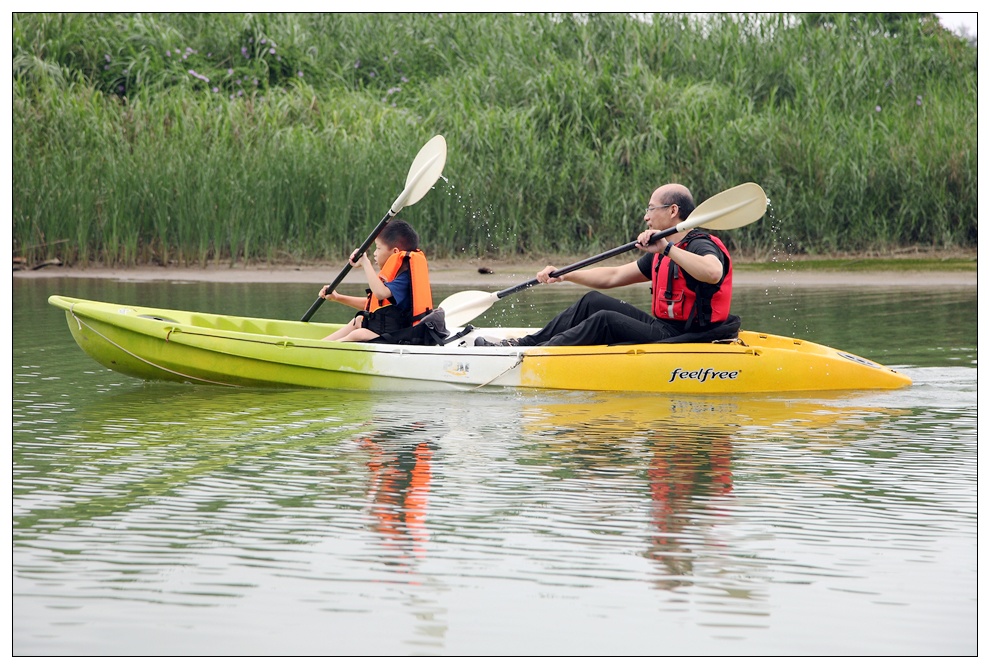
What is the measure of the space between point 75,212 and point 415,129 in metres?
3.65

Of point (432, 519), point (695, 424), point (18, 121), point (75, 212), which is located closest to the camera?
point (432, 519)

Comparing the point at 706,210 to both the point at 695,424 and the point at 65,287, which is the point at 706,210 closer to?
the point at 695,424

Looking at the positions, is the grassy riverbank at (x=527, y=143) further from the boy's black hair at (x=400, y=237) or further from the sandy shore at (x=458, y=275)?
the boy's black hair at (x=400, y=237)

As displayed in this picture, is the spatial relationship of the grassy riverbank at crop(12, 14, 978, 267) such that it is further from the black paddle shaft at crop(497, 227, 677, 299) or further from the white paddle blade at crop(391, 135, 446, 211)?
the black paddle shaft at crop(497, 227, 677, 299)

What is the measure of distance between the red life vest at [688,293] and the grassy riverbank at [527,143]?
655 centimetres

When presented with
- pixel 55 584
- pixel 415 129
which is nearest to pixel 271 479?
pixel 55 584

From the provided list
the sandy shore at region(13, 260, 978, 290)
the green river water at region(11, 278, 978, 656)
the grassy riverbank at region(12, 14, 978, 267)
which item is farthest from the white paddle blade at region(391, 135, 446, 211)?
the grassy riverbank at region(12, 14, 978, 267)

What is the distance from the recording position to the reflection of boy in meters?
6.85

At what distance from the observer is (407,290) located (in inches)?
272

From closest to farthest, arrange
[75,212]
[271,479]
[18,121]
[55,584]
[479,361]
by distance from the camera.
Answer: [55,584]
[271,479]
[479,361]
[75,212]
[18,121]

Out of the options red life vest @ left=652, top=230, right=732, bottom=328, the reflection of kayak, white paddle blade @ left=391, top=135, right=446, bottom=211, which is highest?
white paddle blade @ left=391, top=135, right=446, bottom=211

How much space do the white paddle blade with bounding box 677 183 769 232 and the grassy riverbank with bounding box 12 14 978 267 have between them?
6.25 metres

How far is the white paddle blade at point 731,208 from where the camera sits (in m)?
6.88

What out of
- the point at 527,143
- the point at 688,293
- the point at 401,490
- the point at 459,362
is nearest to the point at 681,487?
the point at 401,490
